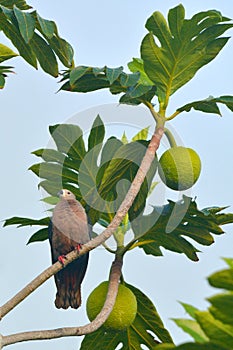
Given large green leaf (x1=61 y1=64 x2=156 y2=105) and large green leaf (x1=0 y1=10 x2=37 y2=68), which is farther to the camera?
large green leaf (x1=0 y1=10 x2=37 y2=68)

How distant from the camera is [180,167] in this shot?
3.72 m

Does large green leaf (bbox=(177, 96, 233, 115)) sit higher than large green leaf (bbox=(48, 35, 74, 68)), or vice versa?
large green leaf (bbox=(48, 35, 74, 68))

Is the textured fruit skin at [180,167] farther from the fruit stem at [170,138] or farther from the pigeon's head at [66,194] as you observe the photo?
the pigeon's head at [66,194]

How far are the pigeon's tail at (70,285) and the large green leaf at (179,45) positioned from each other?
1.39m

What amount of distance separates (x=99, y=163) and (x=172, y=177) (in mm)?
929

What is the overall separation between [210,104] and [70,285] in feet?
5.47

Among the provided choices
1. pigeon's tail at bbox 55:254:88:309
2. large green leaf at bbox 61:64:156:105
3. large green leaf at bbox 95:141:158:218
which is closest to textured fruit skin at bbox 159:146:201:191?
large green leaf at bbox 95:141:158:218

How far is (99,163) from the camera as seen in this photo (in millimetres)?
4598

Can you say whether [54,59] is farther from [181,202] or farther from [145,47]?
[181,202]

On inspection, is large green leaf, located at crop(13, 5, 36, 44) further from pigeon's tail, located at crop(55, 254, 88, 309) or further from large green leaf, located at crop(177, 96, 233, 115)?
pigeon's tail, located at crop(55, 254, 88, 309)

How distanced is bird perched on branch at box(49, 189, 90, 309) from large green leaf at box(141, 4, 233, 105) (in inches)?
43.2

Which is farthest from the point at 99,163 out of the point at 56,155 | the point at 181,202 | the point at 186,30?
the point at 186,30

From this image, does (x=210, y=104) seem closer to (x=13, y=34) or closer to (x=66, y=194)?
(x=66, y=194)

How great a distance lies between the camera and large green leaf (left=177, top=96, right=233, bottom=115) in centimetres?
433
